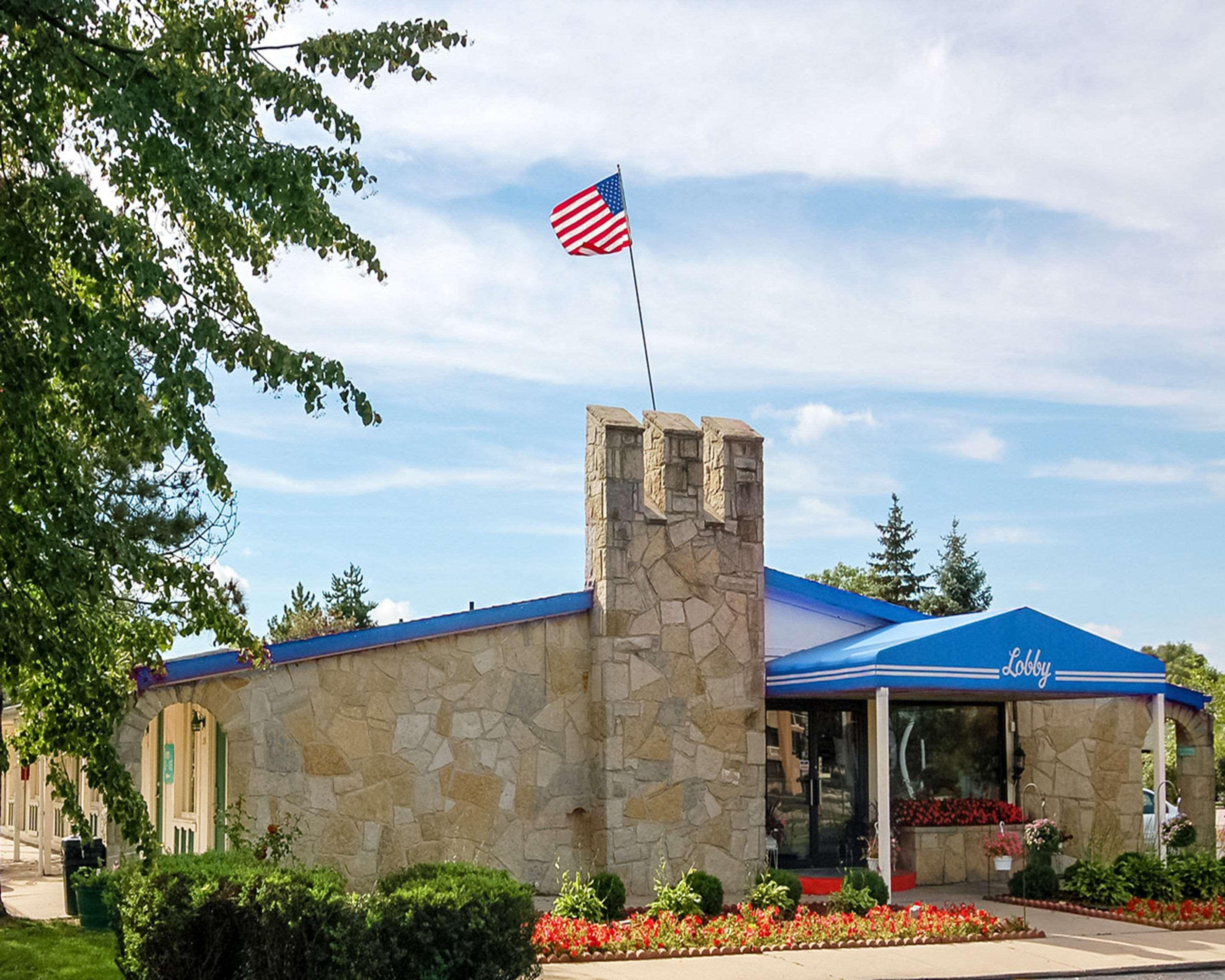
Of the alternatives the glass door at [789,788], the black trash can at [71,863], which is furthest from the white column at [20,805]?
the glass door at [789,788]

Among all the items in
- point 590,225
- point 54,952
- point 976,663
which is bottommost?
point 54,952

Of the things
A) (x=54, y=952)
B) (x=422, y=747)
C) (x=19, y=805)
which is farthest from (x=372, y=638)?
(x=19, y=805)

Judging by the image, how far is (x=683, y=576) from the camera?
17469 millimetres

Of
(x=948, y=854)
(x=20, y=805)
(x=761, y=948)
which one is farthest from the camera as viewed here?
(x=20, y=805)

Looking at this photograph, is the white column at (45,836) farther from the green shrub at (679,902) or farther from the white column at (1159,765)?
the white column at (1159,765)

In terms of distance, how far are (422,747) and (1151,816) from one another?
51.2 ft

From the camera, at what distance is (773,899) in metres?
15.3

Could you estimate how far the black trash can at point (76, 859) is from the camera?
1476 centimetres

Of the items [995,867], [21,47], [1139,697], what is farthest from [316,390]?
[1139,697]

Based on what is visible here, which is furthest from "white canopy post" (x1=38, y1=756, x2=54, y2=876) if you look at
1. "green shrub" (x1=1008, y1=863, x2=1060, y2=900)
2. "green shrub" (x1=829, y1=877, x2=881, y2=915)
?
"green shrub" (x1=1008, y1=863, x2=1060, y2=900)

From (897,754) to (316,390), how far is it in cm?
1364

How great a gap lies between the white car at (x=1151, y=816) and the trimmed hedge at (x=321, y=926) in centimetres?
1377

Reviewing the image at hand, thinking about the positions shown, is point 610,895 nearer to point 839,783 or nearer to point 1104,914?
point 839,783

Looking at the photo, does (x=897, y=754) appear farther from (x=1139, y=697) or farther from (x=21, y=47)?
(x=21, y=47)
